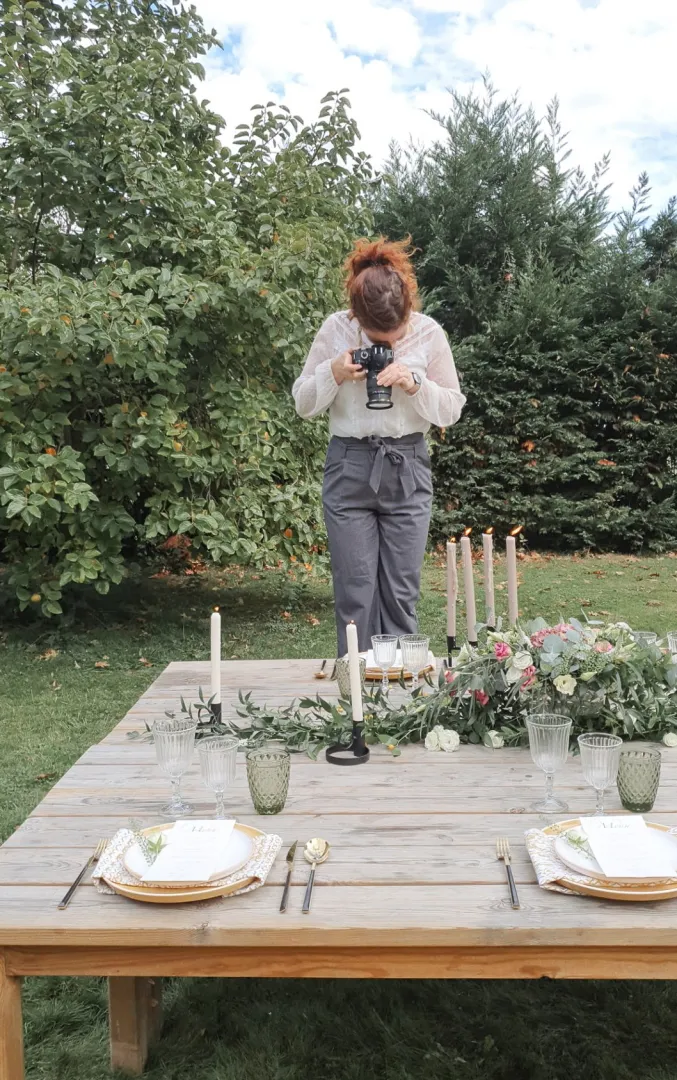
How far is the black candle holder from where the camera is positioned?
1.96 m

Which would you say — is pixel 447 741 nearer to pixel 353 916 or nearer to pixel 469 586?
pixel 469 586

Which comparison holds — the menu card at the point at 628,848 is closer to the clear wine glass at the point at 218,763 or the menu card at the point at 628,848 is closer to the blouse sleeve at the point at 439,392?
the clear wine glass at the point at 218,763

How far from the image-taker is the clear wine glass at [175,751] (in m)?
1.67

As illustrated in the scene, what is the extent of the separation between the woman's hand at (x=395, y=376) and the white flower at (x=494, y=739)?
123 cm

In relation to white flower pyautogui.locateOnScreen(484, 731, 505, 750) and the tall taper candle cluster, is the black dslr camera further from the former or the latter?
white flower pyautogui.locateOnScreen(484, 731, 505, 750)

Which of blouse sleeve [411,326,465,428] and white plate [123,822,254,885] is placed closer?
white plate [123,822,254,885]

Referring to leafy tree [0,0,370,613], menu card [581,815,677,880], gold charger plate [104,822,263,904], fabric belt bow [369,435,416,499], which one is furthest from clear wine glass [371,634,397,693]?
leafy tree [0,0,370,613]

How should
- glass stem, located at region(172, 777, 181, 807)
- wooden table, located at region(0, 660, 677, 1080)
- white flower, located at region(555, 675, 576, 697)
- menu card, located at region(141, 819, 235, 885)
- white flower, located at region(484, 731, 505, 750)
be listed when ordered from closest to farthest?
wooden table, located at region(0, 660, 677, 1080) < menu card, located at region(141, 819, 235, 885) < glass stem, located at region(172, 777, 181, 807) < white flower, located at region(555, 675, 576, 697) < white flower, located at region(484, 731, 505, 750)

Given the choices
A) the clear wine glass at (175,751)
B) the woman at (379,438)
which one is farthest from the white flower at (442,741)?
the woman at (379,438)

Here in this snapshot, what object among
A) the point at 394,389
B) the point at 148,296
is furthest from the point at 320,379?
the point at 148,296

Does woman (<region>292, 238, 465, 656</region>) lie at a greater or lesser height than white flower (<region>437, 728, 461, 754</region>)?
greater


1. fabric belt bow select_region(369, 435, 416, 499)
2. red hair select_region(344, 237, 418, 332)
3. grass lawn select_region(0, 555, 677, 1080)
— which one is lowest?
grass lawn select_region(0, 555, 677, 1080)

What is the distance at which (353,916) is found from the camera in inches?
50.3

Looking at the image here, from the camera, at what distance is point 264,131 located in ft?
18.6
